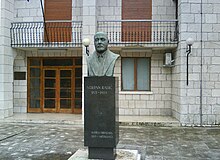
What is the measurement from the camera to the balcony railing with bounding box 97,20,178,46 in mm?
10359

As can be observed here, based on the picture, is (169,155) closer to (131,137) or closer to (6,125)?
(131,137)

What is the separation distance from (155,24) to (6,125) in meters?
6.81

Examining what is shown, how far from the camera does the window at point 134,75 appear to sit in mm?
10883

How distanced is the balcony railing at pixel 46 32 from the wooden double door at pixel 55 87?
103cm

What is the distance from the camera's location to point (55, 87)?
11508 mm

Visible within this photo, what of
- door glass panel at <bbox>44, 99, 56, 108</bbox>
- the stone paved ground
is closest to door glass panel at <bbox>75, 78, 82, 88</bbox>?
door glass panel at <bbox>44, 99, 56, 108</bbox>

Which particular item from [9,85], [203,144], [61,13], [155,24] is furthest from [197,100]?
[9,85]

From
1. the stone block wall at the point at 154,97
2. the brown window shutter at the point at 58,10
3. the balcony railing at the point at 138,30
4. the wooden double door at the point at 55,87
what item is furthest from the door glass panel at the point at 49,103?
the balcony railing at the point at 138,30

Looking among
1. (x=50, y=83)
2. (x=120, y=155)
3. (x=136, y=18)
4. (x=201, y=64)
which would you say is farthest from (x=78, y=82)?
(x=120, y=155)

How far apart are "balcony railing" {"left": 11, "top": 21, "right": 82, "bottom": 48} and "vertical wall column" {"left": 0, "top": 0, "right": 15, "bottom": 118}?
0.36 metres

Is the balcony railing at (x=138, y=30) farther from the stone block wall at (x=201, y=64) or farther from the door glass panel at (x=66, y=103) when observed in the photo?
the door glass panel at (x=66, y=103)

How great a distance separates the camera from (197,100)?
895 centimetres

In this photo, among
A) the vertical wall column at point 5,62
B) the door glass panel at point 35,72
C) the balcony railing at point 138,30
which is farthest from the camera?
the door glass panel at point 35,72

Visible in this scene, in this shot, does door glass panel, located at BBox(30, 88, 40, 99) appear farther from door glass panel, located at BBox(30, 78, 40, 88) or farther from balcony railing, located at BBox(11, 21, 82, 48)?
balcony railing, located at BBox(11, 21, 82, 48)
